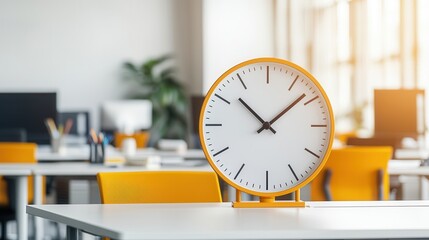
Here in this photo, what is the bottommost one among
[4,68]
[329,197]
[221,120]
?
[329,197]

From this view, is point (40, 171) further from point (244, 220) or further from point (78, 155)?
point (244, 220)

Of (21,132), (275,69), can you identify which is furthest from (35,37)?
(275,69)

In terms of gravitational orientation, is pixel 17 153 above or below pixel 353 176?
above

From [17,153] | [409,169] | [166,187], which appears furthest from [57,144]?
[166,187]

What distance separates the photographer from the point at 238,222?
1.93 metres

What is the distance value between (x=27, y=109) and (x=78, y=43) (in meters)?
6.01

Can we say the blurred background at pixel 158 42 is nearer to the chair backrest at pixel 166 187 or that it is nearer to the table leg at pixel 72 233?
the chair backrest at pixel 166 187

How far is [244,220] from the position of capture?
1.97m

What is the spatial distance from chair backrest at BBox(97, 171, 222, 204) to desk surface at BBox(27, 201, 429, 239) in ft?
1.06

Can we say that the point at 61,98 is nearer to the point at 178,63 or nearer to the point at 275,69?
the point at 178,63

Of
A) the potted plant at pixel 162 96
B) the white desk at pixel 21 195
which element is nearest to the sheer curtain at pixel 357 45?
the potted plant at pixel 162 96

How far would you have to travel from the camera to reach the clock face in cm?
227

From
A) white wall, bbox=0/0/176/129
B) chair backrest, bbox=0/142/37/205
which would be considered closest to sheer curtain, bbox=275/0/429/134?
white wall, bbox=0/0/176/129

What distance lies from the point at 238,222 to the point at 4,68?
1154 centimetres
